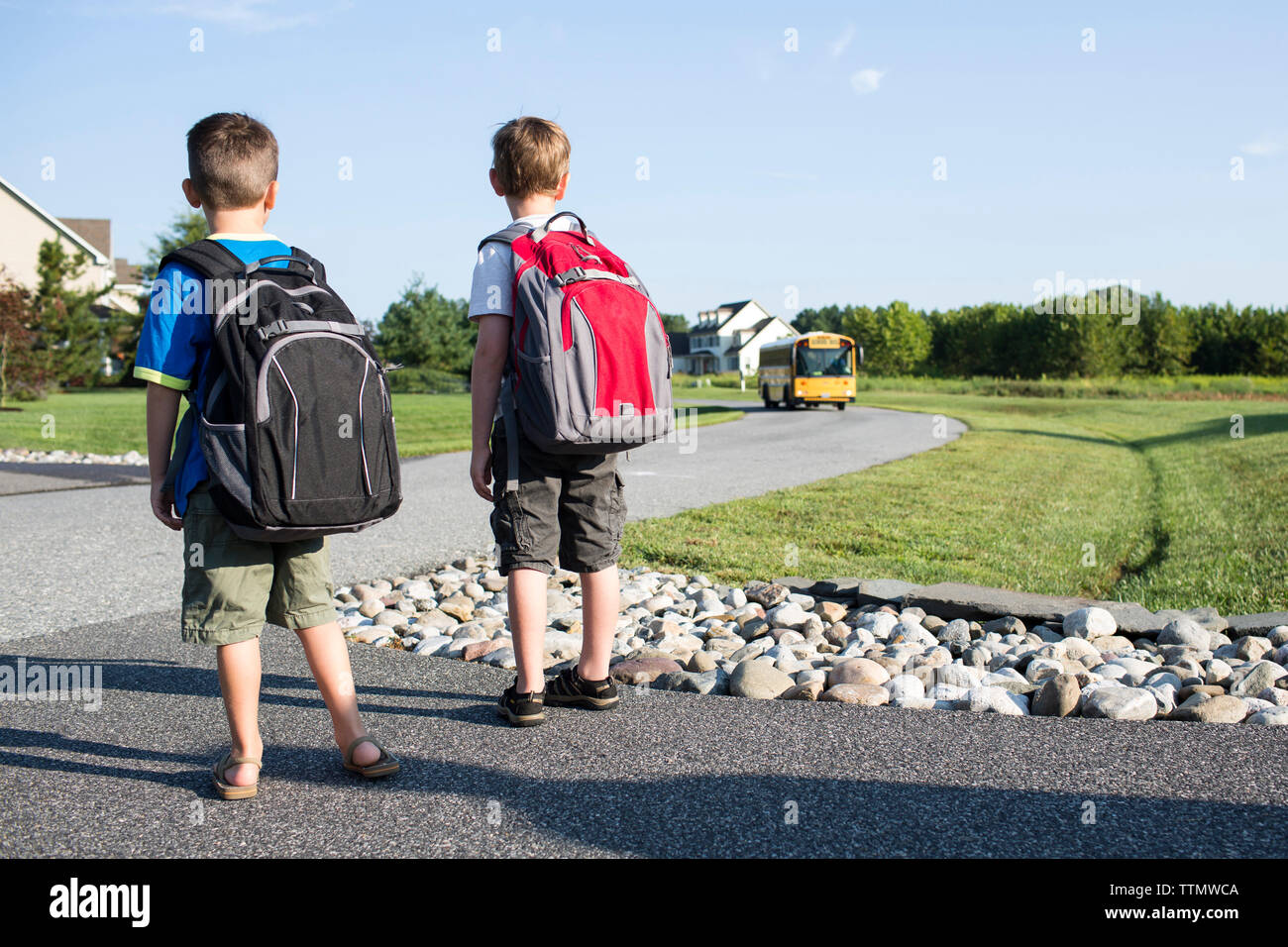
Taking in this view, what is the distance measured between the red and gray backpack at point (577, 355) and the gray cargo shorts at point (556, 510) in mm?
57

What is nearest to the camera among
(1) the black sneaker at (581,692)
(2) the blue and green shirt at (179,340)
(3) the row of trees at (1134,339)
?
(2) the blue and green shirt at (179,340)

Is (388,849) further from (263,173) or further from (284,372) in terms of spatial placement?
(263,173)

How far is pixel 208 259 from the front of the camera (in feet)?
8.80

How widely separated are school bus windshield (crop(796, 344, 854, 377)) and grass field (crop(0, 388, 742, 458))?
598 centimetres

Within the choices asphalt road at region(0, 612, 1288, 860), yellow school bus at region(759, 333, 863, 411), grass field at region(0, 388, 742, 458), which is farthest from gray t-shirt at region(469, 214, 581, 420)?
yellow school bus at region(759, 333, 863, 411)

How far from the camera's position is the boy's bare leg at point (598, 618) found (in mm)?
3453

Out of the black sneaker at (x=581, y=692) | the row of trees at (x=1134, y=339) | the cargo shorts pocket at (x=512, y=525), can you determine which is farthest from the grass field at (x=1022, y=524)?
the row of trees at (x=1134, y=339)

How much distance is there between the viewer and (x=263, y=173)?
2.83 m

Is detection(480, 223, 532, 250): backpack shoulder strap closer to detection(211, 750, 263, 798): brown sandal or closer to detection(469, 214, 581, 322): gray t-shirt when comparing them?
detection(469, 214, 581, 322): gray t-shirt

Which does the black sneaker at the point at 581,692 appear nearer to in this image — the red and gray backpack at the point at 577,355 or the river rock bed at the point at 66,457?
the red and gray backpack at the point at 577,355

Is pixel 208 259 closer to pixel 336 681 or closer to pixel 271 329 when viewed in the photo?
pixel 271 329

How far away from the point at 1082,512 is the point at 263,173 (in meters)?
9.83

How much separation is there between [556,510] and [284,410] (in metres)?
1.01

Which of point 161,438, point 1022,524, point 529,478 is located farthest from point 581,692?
point 1022,524
